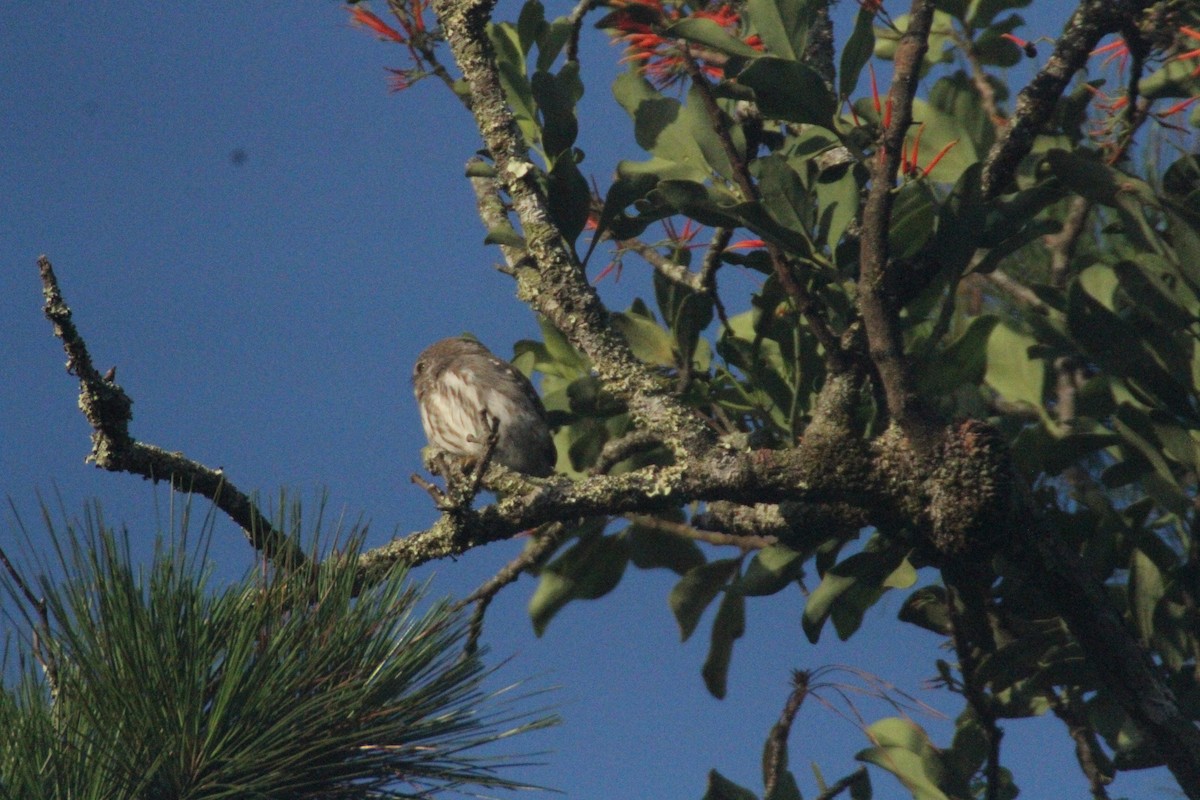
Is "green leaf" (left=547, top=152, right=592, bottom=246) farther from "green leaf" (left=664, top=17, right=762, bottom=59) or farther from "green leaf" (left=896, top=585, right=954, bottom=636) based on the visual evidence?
"green leaf" (left=896, top=585, right=954, bottom=636)

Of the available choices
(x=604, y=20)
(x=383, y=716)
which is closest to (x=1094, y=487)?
(x=604, y=20)

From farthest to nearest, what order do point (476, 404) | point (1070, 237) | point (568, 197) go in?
point (476, 404)
point (1070, 237)
point (568, 197)

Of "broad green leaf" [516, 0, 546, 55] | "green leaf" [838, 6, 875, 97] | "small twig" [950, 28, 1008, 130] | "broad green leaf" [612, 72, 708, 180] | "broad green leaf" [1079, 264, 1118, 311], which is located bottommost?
"broad green leaf" [1079, 264, 1118, 311]

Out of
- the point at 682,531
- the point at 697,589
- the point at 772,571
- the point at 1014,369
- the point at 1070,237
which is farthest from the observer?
the point at 1070,237

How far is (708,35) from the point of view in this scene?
8.32 ft

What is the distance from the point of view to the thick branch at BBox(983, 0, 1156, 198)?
2.56 m

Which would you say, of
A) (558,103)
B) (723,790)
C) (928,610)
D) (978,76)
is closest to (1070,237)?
(978,76)

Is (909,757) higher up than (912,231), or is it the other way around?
(912,231)

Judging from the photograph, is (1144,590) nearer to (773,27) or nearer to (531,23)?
(773,27)

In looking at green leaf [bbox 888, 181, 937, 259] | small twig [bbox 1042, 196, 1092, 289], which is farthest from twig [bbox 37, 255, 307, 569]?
small twig [bbox 1042, 196, 1092, 289]

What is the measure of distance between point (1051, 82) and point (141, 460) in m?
1.89

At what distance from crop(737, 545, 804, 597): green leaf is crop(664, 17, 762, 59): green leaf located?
3.43 feet

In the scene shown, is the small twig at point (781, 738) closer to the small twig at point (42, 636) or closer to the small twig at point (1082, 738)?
the small twig at point (1082, 738)

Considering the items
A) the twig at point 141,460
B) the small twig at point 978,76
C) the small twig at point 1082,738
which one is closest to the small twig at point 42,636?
the twig at point 141,460
